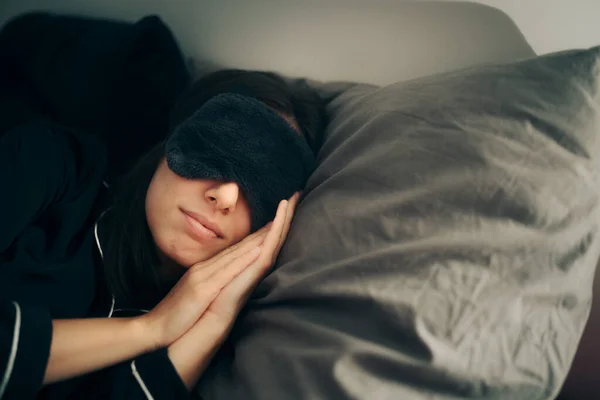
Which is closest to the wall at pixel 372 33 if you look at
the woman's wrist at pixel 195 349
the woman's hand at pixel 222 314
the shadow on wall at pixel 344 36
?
the shadow on wall at pixel 344 36

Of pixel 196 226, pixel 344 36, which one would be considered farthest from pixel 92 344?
pixel 344 36

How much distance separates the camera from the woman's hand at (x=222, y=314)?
0.58 m

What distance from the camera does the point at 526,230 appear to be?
493 mm

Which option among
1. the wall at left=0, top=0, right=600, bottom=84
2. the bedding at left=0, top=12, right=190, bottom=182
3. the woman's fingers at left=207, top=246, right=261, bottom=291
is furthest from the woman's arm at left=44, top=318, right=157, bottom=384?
the wall at left=0, top=0, right=600, bottom=84

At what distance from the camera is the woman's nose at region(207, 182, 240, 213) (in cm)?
60

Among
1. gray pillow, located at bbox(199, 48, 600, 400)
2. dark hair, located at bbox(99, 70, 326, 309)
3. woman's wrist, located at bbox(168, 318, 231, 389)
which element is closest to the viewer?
gray pillow, located at bbox(199, 48, 600, 400)

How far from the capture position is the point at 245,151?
2.04 ft

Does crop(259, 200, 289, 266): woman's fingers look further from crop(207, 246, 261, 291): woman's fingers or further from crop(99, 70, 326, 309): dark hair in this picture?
crop(99, 70, 326, 309): dark hair

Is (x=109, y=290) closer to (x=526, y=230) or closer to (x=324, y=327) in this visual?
(x=324, y=327)

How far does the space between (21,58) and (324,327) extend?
2.71 feet

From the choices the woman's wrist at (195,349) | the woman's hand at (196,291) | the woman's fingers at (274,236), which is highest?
the woman's fingers at (274,236)

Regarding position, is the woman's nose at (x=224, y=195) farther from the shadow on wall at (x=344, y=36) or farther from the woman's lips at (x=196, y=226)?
the shadow on wall at (x=344, y=36)

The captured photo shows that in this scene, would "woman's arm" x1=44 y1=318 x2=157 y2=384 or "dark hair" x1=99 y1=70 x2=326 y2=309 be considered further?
"dark hair" x1=99 y1=70 x2=326 y2=309

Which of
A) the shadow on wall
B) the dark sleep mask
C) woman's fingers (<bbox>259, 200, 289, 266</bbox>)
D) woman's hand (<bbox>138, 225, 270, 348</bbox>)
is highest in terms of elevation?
the shadow on wall
